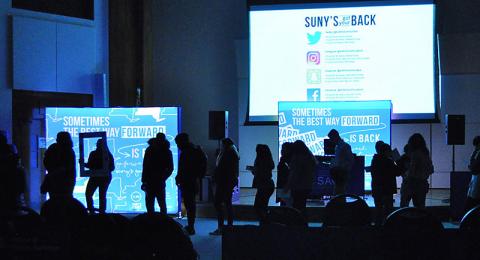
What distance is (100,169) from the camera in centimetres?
944

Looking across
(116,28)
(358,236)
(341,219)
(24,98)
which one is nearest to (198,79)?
(116,28)

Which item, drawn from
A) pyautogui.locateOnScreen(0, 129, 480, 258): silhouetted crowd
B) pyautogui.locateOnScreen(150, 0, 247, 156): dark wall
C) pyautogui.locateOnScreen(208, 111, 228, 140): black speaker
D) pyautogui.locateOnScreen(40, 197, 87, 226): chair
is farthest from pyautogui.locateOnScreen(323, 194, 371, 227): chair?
pyautogui.locateOnScreen(150, 0, 247, 156): dark wall

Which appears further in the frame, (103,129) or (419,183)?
(103,129)

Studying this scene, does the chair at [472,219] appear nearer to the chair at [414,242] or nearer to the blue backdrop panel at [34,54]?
the chair at [414,242]

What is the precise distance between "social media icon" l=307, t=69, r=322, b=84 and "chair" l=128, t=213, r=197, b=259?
29.2 ft

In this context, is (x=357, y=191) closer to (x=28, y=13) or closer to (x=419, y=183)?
(x=419, y=183)

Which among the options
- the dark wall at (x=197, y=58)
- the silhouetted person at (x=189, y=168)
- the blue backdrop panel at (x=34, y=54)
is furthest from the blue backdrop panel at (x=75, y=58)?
the silhouetted person at (x=189, y=168)

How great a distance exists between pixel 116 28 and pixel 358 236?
34.0ft

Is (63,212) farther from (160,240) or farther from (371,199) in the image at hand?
(371,199)

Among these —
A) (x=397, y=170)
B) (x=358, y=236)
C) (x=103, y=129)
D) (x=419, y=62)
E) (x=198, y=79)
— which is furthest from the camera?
(x=198, y=79)

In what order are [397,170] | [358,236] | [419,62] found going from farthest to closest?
[419,62] < [397,170] < [358,236]

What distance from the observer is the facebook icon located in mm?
13008

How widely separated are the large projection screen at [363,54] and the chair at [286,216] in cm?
801

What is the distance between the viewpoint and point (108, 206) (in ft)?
34.3
